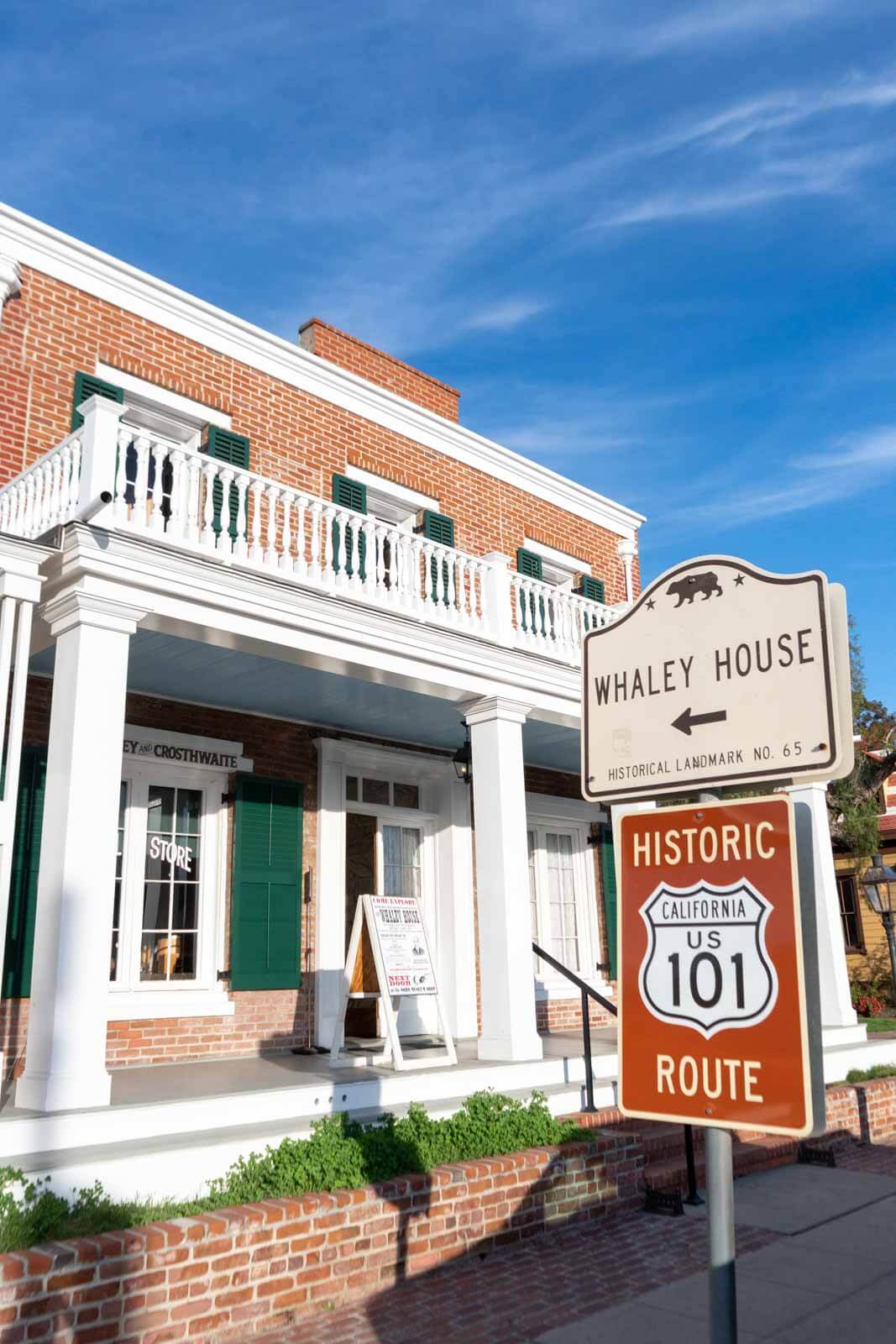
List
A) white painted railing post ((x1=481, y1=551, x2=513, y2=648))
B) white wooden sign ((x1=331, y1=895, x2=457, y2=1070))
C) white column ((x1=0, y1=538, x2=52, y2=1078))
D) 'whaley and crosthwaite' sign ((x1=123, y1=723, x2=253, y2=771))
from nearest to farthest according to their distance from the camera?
white column ((x1=0, y1=538, x2=52, y2=1078)) < white wooden sign ((x1=331, y1=895, x2=457, y2=1070)) < 'whaley and crosthwaite' sign ((x1=123, y1=723, x2=253, y2=771)) < white painted railing post ((x1=481, y1=551, x2=513, y2=648))

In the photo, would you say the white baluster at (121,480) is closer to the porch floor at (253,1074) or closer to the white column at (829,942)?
the porch floor at (253,1074)

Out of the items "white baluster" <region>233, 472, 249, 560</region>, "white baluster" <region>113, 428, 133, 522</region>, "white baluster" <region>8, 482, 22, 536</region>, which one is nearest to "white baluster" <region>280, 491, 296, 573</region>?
"white baluster" <region>233, 472, 249, 560</region>

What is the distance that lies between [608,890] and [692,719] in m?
11.8

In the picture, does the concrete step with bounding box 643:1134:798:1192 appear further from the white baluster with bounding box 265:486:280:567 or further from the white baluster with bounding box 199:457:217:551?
the white baluster with bounding box 199:457:217:551

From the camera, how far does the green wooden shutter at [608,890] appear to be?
1376cm

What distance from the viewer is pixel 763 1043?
7.22ft

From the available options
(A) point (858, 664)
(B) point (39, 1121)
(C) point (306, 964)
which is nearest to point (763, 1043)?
(B) point (39, 1121)

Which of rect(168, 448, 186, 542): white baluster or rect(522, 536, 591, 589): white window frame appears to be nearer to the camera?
rect(168, 448, 186, 542): white baluster

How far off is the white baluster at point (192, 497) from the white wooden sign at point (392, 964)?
3.11 metres

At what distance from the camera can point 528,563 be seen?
14148mm

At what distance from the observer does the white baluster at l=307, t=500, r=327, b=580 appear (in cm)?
877

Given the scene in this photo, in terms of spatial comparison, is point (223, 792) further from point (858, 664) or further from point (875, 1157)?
point (858, 664)

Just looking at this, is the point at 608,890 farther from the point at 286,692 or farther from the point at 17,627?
the point at 17,627

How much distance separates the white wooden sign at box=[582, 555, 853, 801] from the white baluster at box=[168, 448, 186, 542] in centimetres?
560
